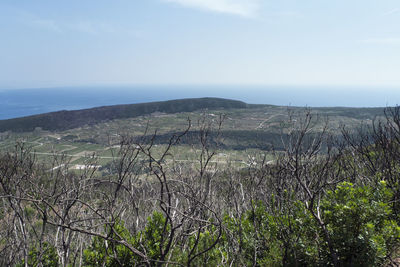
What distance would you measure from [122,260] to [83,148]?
73.5 metres

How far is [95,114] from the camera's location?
10131 centimetres

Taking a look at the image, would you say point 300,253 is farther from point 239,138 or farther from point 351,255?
point 239,138

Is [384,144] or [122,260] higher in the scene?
[384,144]

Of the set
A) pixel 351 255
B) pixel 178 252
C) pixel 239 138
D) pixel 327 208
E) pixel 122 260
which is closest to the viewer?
pixel 351 255

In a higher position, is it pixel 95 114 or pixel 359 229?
pixel 95 114

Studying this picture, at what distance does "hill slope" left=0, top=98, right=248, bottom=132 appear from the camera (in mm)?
85312

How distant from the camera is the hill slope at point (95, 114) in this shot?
280 ft

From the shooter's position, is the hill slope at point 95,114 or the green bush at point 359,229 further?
the hill slope at point 95,114

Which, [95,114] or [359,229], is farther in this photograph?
Result: [95,114]

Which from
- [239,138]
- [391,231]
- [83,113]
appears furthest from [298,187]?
[83,113]

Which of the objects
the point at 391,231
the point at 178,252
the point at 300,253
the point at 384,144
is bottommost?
the point at 178,252

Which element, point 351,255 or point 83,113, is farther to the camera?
point 83,113

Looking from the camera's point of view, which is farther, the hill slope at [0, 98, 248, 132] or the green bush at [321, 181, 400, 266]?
the hill slope at [0, 98, 248, 132]

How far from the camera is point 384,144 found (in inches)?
273
